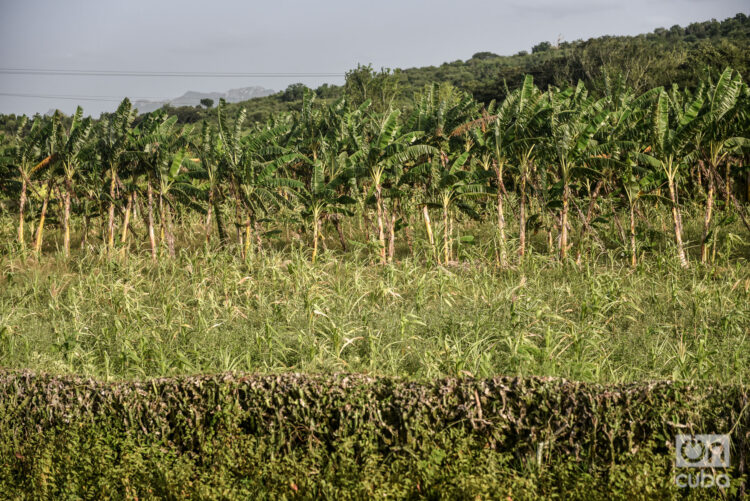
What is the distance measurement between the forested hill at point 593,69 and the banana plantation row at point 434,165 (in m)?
3.58

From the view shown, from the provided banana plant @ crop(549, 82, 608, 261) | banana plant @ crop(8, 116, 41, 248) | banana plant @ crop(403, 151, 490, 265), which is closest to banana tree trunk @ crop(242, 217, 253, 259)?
banana plant @ crop(403, 151, 490, 265)

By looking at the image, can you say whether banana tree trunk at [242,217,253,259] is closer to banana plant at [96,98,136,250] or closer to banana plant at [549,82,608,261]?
banana plant at [96,98,136,250]

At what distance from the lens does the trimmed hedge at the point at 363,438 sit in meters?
4.39

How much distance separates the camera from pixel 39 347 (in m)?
6.93

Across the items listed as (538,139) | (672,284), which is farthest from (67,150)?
(672,284)

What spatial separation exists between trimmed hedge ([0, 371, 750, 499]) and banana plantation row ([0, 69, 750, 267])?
4612 mm

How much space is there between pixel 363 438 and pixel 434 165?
6.19 meters

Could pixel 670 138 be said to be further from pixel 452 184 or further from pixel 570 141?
pixel 452 184

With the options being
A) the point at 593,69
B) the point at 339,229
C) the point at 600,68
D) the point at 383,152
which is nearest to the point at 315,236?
the point at 339,229

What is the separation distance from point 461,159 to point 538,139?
120cm

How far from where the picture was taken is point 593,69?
138 feet

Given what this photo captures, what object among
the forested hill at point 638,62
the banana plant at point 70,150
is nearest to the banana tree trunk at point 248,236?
the banana plant at point 70,150

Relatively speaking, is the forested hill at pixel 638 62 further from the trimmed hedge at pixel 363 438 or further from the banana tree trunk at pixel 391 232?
the trimmed hedge at pixel 363 438

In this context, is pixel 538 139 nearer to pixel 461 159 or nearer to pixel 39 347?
pixel 461 159
